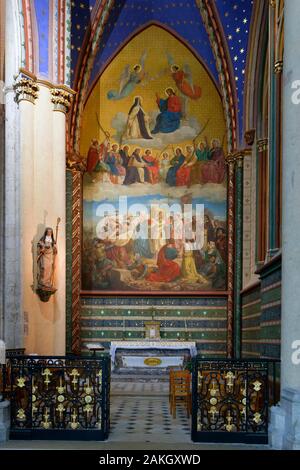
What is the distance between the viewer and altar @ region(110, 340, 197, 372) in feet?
55.5

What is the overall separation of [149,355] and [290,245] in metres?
9.70

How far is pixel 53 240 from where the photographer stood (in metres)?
13.9

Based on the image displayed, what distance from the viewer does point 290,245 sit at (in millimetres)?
8102

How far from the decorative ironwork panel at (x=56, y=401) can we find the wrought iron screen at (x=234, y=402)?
121cm

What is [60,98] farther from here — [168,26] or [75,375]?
[75,375]

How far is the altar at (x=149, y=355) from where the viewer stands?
1691 centimetres

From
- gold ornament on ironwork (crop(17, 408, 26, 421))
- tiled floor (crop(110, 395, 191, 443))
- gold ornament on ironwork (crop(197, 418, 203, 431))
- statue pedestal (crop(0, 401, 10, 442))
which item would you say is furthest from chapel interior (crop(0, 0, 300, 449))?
statue pedestal (crop(0, 401, 10, 442))

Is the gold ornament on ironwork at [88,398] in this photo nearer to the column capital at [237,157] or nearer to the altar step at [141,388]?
the altar step at [141,388]

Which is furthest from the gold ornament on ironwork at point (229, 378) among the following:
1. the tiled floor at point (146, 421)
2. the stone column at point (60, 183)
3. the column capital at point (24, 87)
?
the column capital at point (24, 87)

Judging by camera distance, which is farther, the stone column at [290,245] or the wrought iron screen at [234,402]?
the wrought iron screen at [234,402]

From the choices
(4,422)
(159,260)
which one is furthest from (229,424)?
(159,260)

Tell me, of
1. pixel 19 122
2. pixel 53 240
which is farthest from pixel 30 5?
pixel 53 240

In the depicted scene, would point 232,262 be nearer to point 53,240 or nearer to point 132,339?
point 132,339

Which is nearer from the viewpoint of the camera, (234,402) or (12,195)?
(234,402)
